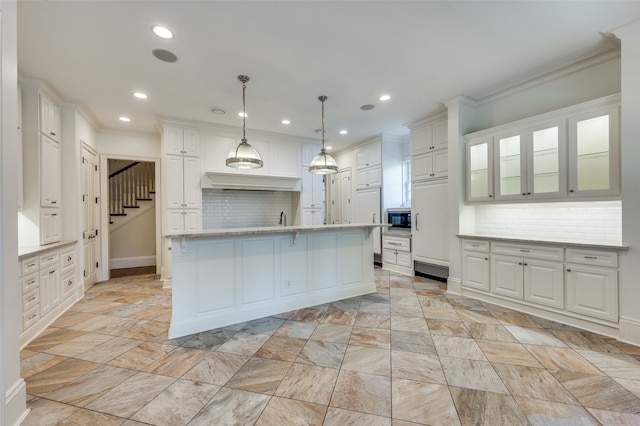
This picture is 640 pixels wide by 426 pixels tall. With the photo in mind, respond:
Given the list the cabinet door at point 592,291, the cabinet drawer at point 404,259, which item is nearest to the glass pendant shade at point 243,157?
the cabinet drawer at point 404,259

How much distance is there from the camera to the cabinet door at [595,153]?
271 cm

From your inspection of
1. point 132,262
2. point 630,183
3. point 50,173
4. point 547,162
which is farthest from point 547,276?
point 132,262

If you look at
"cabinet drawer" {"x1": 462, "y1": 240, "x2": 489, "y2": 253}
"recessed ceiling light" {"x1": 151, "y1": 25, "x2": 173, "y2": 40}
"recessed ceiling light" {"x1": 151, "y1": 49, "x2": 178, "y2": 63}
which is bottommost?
"cabinet drawer" {"x1": 462, "y1": 240, "x2": 489, "y2": 253}

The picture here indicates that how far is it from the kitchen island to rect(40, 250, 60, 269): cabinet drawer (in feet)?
5.60

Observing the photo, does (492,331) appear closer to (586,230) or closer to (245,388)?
(586,230)

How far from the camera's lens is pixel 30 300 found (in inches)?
109

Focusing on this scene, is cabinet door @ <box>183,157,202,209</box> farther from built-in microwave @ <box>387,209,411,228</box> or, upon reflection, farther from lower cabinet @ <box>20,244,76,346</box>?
built-in microwave @ <box>387,209,411,228</box>

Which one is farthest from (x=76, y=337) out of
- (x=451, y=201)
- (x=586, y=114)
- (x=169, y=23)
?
(x=586, y=114)

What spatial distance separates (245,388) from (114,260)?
6025 millimetres

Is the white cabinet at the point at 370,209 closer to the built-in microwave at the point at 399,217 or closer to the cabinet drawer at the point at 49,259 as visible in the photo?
the built-in microwave at the point at 399,217

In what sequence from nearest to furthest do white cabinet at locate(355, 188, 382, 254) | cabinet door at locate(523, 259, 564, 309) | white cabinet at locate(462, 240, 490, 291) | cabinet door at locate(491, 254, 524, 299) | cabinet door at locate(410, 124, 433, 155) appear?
cabinet door at locate(523, 259, 564, 309) → cabinet door at locate(491, 254, 524, 299) → white cabinet at locate(462, 240, 490, 291) → cabinet door at locate(410, 124, 433, 155) → white cabinet at locate(355, 188, 382, 254)

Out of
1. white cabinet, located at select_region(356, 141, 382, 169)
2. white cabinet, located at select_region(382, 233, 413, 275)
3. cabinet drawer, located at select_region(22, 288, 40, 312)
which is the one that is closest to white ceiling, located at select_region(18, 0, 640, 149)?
white cabinet, located at select_region(356, 141, 382, 169)

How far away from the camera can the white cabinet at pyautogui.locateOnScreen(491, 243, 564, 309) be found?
3.00 meters

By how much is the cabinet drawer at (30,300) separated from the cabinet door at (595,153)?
19.3 feet
